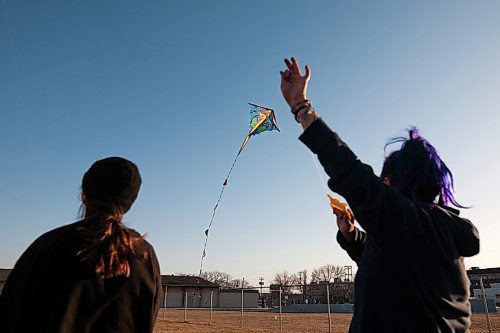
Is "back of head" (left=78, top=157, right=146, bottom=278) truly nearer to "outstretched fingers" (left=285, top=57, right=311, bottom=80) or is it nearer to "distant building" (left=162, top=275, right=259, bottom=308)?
"outstretched fingers" (left=285, top=57, right=311, bottom=80)

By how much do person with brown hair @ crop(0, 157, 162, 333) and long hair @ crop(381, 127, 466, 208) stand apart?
1329mm

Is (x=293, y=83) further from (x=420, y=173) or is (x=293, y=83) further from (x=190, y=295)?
(x=190, y=295)

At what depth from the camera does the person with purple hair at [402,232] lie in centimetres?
139

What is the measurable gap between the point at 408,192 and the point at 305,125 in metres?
0.54

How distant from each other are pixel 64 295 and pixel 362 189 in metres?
1.37

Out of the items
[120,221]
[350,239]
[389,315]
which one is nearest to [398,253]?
[389,315]

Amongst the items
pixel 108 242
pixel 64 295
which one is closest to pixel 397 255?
pixel 108 242

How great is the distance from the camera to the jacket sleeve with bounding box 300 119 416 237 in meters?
1.36

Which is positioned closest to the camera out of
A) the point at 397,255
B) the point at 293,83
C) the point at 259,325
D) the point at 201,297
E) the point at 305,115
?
the point at 397,255

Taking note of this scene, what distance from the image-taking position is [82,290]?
1762 millimetres

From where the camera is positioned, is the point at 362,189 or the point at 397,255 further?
the point at 397,255

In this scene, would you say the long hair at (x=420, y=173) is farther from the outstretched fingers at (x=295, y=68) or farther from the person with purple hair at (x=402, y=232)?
the outstretched fingers at (x=295, y=68)

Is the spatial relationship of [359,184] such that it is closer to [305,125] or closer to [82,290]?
[305,125]

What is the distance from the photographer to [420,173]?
1676 millimetres
